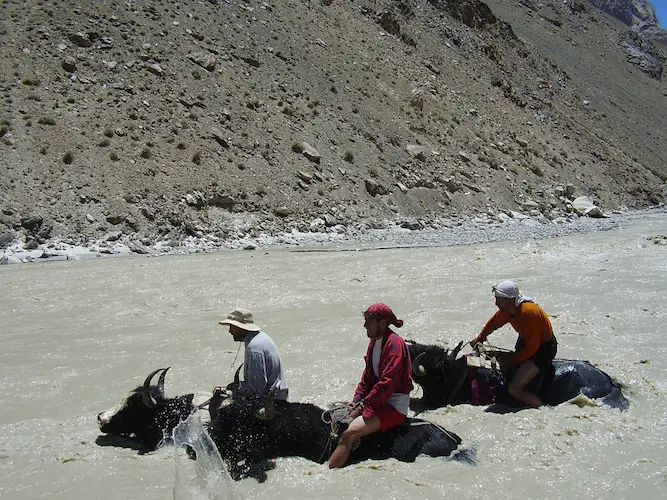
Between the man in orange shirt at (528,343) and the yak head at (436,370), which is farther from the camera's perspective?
the yak head at (436,370)

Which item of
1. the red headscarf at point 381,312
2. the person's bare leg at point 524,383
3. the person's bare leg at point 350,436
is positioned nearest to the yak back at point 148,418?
the person's bare leg at point 350,436

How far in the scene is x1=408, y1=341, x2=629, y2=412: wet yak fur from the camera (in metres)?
5.54

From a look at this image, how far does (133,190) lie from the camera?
17.4 m

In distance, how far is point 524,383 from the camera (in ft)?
18.1

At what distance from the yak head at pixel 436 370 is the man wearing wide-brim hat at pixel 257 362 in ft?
4.54

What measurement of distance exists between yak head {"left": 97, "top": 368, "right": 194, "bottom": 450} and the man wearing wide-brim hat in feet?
1.95

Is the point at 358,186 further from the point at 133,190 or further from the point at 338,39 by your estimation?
the point at 338,39

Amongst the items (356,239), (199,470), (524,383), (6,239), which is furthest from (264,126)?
(199,470)

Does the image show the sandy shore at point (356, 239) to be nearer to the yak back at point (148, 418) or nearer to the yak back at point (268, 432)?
the yak back at point (148, 418)

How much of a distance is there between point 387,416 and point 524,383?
1.59 m

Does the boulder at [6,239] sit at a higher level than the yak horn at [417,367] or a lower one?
lower

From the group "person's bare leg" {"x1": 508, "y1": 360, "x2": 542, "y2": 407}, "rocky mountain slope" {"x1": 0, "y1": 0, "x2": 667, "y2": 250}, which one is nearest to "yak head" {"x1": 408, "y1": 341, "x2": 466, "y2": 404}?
"person's bare leg" {"x1": 508, "y1": 360, "x2": 542, "y2": 407}

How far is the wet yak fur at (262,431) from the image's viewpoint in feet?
14.9

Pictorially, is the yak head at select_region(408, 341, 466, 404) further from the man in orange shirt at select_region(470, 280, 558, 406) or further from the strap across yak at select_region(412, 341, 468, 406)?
the man in orange shirt at select_region(470, 280, 558, 406)
